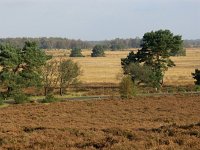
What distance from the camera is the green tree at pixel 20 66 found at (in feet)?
206

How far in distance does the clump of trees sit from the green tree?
17560 millimetres

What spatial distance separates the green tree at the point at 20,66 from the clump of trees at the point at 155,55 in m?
17.6

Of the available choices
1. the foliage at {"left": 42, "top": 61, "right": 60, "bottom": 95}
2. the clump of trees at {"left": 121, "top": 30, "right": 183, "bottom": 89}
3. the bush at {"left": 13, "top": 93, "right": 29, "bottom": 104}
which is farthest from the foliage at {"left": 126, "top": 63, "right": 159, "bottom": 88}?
the bush at {"left": 13, "top": 93, "right": 29, "bottom": 104}

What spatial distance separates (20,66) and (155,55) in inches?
1081

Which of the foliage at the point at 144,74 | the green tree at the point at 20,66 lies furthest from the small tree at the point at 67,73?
the foliage at the point at 144,74

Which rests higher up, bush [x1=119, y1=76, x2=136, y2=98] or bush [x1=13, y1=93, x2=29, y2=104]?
bush [x1=119, y1=76, x2=136, y2=98]

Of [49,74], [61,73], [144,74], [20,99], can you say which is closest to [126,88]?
[20,99]

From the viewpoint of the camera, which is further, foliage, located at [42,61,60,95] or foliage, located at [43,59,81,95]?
foliage, located at [43,59,81,95]

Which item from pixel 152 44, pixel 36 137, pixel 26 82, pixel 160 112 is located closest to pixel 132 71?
pixel 152 44

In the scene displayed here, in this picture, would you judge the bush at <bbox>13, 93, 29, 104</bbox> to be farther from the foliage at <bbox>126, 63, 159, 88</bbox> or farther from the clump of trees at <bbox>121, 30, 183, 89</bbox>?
the clump of trees at <bbox>121, 30, 183, 89</bbox>

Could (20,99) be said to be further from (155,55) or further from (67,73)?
(155,55)

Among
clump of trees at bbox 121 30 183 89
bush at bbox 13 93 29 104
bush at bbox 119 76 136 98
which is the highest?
clump of trees at bbox 121 30 183 89

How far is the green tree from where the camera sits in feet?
206

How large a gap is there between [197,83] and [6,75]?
3369 cm
